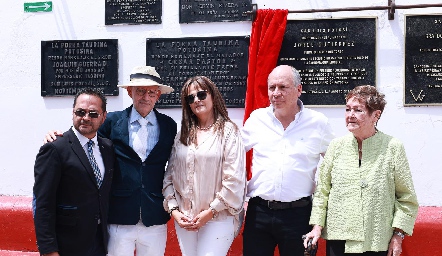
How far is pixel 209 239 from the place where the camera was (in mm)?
3354

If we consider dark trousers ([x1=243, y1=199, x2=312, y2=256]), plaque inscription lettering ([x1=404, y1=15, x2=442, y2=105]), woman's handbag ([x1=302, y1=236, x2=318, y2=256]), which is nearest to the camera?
woman's handbag ([x1=302, y1=236, x2=318, y2=256])

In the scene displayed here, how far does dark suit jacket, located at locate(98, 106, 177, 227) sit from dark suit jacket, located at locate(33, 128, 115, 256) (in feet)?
0.70

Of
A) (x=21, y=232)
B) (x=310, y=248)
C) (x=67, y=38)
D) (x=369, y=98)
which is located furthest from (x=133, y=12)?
(x=310, y=248)

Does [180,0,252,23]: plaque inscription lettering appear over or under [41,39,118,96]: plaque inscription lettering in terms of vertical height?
over

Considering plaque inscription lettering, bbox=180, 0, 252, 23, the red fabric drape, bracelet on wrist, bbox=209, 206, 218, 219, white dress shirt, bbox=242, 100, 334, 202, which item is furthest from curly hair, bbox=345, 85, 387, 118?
plaque inscription lettering, bbox=180, 0, 252, 23

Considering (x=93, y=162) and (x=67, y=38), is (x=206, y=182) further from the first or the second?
(x=67, y=38)

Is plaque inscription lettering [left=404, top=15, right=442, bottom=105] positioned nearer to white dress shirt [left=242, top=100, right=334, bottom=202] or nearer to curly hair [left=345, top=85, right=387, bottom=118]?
white dress shirt [left=242, top=100, right=334, bottom=202]

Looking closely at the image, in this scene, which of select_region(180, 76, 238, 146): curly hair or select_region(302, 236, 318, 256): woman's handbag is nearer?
select_region(302, 236, 318, 256): woman's handbag

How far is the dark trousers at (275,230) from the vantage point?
3361mm

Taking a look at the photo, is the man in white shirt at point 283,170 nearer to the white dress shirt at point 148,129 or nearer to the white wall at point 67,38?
the white dress shirt at point 148,129

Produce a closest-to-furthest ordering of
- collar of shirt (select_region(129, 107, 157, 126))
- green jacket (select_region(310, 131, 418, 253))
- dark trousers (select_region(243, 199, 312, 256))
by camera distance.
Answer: green jacket (select_region(310, 131, 418, 253)) < dark trousers (select_region(243, 199, 312, 256)) < collar of shirt (select_region(129, 107, 157, 126))

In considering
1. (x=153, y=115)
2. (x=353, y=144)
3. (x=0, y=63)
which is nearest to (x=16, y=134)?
(x=0, y=63)

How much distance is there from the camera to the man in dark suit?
302cm

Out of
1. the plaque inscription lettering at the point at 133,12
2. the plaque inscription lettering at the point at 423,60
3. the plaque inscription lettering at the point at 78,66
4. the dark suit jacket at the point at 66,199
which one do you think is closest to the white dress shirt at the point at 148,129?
the dark suit jacket at the point at 66,199
